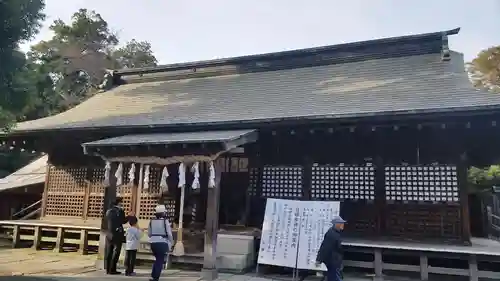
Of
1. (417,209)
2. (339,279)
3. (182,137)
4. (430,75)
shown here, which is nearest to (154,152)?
(182,137)

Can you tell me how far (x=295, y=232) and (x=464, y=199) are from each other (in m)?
3.56

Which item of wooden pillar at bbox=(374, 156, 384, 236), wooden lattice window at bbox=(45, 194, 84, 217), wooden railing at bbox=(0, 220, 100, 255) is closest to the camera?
wooden pillar at bbox=(374, 156, 384, 236)

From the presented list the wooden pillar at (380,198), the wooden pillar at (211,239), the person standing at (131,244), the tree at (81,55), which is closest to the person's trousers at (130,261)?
the person standing at (131,244)

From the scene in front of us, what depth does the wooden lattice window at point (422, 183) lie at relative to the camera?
7.95m

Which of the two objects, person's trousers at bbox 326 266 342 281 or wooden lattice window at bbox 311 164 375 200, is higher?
wooden lattice window at bbox 311 164 375 200

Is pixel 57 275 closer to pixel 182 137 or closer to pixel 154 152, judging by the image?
pixel 154 152

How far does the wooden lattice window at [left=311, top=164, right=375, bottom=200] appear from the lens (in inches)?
337

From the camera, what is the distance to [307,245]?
7.45m

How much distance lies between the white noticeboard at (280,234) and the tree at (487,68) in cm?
1991

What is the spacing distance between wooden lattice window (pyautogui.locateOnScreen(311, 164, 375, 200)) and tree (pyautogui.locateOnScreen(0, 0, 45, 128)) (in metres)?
6.23

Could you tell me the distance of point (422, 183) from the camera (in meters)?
8.17

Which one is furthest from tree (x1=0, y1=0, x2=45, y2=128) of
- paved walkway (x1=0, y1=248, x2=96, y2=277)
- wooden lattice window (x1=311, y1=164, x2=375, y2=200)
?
wooden lattice window (x1=311, y1=164, x2=375, y2=200)

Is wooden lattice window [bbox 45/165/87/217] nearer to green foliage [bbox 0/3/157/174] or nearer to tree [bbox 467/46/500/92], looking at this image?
green foliage [bbox 0/3/157/174]

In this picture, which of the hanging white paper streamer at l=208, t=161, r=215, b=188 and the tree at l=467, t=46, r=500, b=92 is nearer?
the hanging white paper streamer at l=208, t=161, r=215, b=188
